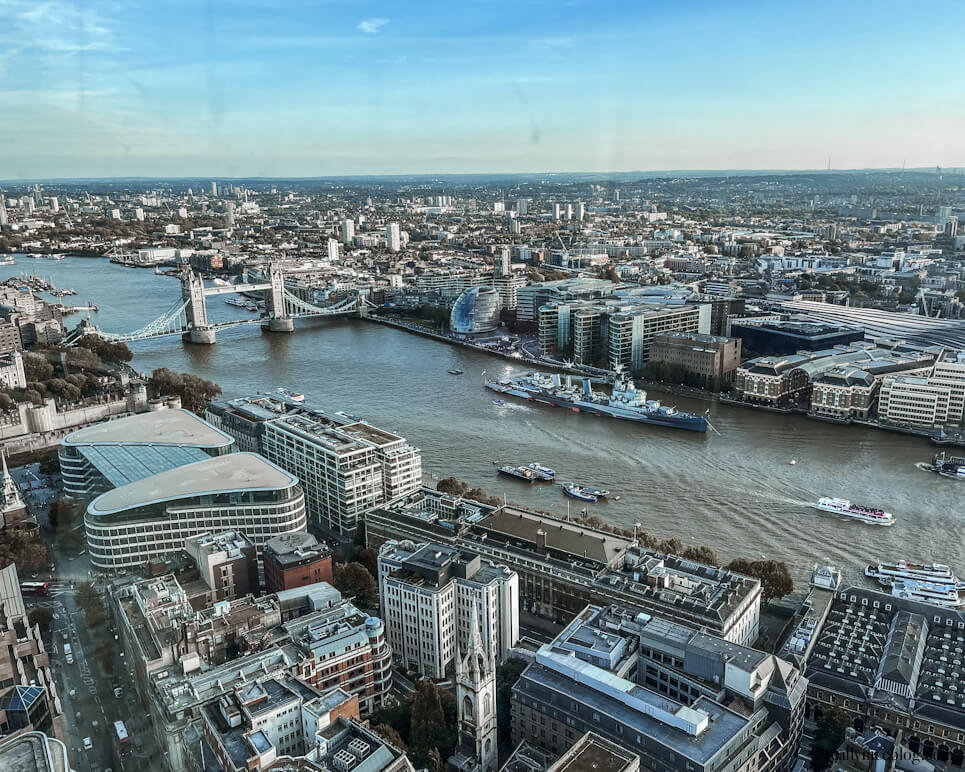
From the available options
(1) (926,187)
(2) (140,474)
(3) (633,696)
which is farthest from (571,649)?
(1) (926,187)

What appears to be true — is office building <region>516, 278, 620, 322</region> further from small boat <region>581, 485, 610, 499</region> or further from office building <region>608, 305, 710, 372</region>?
small boat <region>581, 485, 610, 499</region>

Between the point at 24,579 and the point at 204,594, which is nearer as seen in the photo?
the point at 204,594

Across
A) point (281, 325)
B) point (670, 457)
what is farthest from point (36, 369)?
point (670, 457)

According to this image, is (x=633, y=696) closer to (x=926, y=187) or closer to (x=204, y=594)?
(x=204, y=594)

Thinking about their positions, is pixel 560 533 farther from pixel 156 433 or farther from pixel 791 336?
pixel 791 336

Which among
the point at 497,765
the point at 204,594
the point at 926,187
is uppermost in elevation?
the point at 926,187
